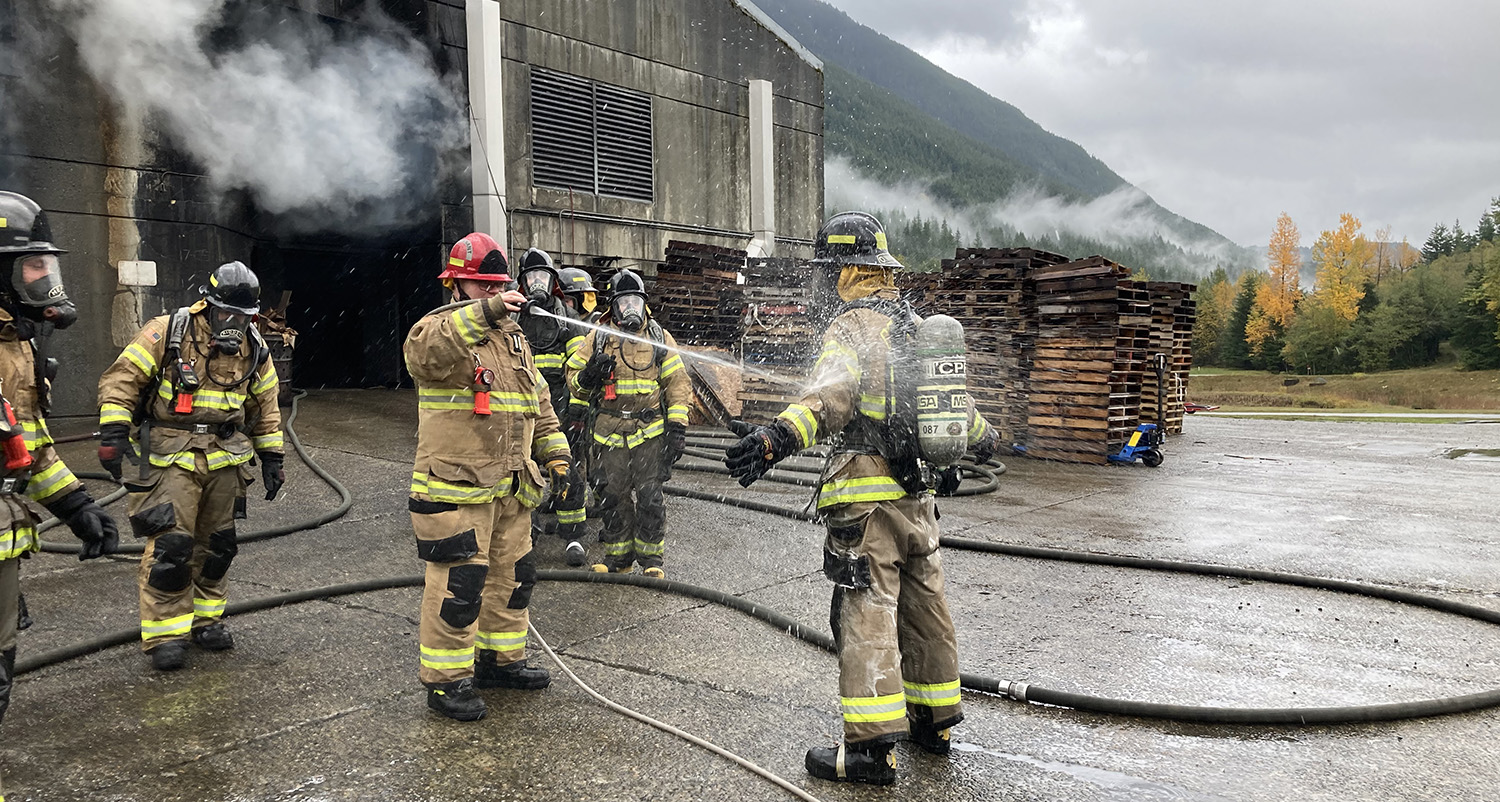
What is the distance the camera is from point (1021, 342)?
13.2 m

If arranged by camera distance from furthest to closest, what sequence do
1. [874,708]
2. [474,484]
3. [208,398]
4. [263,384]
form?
[263,384], [208,398], [474,484], [874,708]

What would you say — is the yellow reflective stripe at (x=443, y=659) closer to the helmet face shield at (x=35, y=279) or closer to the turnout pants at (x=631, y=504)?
the helmet face shield at (x=35, y=279)

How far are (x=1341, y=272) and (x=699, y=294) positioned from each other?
70.8 metres

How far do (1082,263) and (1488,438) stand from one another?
11.4 meters

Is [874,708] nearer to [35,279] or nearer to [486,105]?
[35,279]

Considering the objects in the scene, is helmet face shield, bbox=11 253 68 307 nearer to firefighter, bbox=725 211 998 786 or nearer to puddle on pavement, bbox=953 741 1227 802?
firefighter, bbox=725 211 998 786

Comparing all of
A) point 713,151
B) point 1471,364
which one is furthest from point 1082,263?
point 1471,364

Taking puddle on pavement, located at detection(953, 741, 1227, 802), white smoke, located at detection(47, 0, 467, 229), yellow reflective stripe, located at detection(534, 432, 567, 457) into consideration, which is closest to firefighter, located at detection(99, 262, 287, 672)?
yellow reflective stripe, located at detection(534, 432, 567, 457)

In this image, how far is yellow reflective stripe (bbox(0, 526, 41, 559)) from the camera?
2973 millimetres

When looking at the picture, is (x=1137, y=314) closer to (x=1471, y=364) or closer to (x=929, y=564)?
(x=929, y=564)

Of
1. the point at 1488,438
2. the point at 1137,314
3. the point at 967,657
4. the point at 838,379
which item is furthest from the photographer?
the point at 1488,438

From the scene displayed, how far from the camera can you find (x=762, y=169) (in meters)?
19.7

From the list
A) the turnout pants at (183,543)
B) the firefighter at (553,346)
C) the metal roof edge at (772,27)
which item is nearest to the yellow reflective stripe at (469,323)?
the turnout pants at (183,543)

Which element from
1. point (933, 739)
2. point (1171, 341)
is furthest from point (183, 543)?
point (1171, 341)
